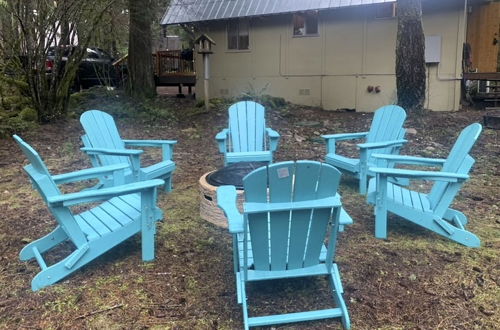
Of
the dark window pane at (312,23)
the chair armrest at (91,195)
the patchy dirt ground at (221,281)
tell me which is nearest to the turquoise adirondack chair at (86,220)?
the chair armrest at (91,195)

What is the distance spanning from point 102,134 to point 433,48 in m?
8.01

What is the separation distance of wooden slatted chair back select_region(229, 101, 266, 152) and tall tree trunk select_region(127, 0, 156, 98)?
218 inches

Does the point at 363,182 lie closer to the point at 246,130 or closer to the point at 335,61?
the point at 246,130

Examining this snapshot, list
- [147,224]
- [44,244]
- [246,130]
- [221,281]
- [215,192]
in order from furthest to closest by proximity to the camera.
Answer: [246,130]
[215,192]
[44,244]
[147,224]
[221,281]

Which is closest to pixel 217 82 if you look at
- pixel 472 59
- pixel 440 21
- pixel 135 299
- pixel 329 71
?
pixel 329 71

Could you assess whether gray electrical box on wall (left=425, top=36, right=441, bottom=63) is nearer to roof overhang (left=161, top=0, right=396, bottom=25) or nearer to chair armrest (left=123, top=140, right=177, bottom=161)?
roof overhang (left=161, top=0, right=396, bottom=25)

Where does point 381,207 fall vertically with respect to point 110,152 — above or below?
below

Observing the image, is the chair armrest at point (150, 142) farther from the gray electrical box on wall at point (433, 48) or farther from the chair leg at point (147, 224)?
the gray electrical box on wall at point (433, 48)

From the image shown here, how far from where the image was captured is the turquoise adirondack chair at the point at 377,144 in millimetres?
4371

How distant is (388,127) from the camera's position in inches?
187

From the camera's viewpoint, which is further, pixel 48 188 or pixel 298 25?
pixel 298 25

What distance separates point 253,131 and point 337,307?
2939mm

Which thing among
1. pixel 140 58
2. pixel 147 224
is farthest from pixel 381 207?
pixel 140 58

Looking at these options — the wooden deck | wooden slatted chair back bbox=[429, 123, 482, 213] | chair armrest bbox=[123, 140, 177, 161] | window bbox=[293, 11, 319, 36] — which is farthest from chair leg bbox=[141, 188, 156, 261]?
the wooden deck
